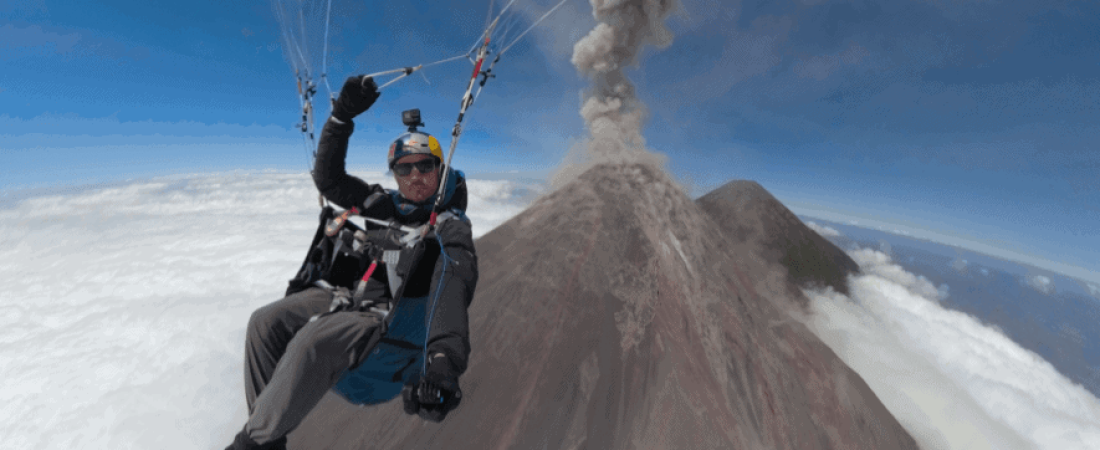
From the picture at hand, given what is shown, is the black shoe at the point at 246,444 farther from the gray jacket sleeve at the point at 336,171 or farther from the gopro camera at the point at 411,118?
the gopro camera at the point at 411,118

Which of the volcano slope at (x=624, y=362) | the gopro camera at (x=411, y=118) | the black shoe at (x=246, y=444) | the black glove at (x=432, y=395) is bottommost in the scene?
the volcano slope at (x=624, y=362)

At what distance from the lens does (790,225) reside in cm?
6078

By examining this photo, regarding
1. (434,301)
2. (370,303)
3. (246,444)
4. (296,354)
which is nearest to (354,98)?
(370,303)

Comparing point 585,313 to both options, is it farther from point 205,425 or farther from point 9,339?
point 9,339

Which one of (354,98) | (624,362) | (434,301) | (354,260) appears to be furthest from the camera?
(624,362)

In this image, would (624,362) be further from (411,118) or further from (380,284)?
(411,118)

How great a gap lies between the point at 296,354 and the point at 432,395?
1449mm

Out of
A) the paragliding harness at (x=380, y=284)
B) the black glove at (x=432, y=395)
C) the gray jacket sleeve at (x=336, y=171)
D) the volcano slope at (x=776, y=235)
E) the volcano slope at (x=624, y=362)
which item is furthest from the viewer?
the volcano slope at (x=776, y=235)

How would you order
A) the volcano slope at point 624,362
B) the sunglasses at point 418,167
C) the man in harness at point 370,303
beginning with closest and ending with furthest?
the man in harness at point 370,303
the sunglasses at point 418,167
the volcano slope at point 624,362

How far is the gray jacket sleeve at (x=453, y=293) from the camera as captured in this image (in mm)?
3311

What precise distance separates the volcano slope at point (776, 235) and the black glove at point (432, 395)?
2397 inches

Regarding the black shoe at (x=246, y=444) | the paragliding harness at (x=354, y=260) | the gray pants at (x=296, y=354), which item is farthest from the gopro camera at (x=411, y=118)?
the black shoe at (x=246, y=444)

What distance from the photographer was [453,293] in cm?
363

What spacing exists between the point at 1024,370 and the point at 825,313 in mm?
115050
